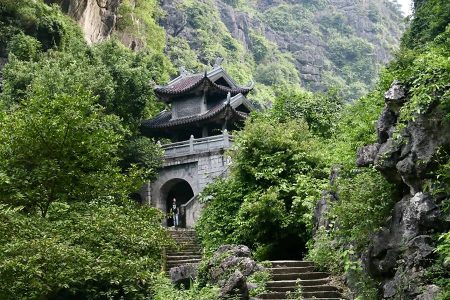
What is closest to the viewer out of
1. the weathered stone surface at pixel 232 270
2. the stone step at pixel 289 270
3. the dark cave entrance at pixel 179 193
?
the weathered stone surface at pixel 232 270

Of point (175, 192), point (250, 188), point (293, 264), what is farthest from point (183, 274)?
point (175, 192)

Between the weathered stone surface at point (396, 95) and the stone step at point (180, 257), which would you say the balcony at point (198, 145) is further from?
the weathered stone surface at point (396, 95)

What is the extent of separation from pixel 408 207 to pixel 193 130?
22191mm

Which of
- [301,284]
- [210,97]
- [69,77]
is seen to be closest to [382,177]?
[301,284]

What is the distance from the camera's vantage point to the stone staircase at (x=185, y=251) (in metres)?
15.3

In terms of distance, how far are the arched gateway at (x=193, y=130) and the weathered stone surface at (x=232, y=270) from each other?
48.2 ft

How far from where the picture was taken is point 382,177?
7.96m

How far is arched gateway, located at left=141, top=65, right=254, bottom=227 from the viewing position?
85.0ft

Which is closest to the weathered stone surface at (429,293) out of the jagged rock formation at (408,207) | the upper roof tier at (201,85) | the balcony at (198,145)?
the jagged rock formation at (408,207)

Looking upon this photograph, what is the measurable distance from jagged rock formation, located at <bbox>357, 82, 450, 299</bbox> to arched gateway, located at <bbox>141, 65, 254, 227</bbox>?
17.5 m

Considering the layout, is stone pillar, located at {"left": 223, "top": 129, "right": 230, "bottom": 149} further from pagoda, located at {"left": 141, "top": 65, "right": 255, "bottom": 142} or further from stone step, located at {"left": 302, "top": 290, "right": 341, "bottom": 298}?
stone step, located at {"left": 302, "top": 290, "right": 341, "bottom": 298}

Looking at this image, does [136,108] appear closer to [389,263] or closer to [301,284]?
[301,284]

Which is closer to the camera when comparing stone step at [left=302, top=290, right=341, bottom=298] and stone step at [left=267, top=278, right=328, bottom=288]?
stone step at [left=302, top=290, right=341, bottom=298]

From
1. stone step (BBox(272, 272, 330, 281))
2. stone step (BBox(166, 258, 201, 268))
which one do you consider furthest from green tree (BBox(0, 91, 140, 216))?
stone step (BBox(166, 258, 201, 268))
